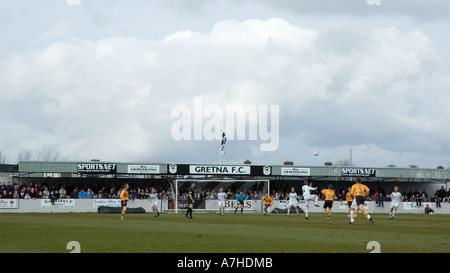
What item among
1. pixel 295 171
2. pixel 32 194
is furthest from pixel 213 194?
pixel 32 194

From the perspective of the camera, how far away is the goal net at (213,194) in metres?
56.4

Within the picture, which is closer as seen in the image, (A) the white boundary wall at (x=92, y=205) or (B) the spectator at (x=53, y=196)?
(A) the white boundary wall at (x=92, y=205)

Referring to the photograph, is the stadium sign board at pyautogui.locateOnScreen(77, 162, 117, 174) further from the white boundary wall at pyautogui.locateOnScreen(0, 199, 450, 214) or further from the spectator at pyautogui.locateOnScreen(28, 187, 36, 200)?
the spectator at pyautogui.locateOnScreen(28, 187, 36, 200)

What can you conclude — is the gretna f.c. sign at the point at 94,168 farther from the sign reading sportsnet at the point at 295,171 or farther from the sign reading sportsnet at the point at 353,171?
the sign reading sportsnet at the point at 353,171

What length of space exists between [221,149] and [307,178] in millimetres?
11751

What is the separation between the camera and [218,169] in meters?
65.8

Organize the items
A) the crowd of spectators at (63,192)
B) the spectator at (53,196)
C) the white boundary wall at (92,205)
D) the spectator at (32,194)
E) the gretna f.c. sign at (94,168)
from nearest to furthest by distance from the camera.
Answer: the white boundary wall at (92,205) → the crowd of spectators at (63,192) → the spectator at (32,194) → the spectator at (53,196) → the gretna f.c. sign at (94,168)

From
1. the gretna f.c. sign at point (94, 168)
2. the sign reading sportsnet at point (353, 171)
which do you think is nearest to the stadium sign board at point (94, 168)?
the gretna f.c. sign at point (94, 168)

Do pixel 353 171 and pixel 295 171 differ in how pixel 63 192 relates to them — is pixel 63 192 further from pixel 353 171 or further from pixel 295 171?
pixel 353 171

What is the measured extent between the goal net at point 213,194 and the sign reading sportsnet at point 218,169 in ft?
3.79

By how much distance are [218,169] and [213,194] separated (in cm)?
580

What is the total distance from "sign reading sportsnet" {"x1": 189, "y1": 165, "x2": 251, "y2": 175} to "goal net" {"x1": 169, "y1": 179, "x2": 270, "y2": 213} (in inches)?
45.5
